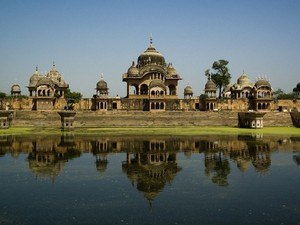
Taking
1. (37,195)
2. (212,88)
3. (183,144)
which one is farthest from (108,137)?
(212,88)

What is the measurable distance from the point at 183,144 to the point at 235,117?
15.9 metres

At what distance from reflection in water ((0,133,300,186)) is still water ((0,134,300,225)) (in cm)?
4

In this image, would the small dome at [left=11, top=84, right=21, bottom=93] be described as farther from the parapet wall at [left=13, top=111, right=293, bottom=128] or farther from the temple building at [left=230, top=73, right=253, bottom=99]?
the temple building at [left=230, top=73, right=253, bottom=99]

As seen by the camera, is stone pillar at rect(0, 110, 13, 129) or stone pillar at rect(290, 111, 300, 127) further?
stone pillar at rect(290, 111, 300, 127)

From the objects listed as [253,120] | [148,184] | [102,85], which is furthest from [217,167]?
[102,85]

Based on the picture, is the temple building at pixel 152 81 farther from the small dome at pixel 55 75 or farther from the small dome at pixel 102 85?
the small dome at pixel 55 75

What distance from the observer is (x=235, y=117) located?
34.8 m

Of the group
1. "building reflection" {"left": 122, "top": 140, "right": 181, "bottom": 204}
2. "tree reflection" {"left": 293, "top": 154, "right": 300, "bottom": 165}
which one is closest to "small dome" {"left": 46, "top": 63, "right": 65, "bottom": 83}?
"building reflection" {"left": 122, "top": 140, "right": 181, "bottom": 204}

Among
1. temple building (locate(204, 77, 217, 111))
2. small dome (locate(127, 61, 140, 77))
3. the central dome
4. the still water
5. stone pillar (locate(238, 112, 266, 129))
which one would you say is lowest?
the still water

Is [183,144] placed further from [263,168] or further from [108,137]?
[263,168]

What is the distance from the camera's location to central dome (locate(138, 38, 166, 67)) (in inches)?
1678

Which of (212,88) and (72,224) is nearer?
(72,224)

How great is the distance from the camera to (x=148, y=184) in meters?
11.1

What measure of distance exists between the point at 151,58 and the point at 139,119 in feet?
39.1
